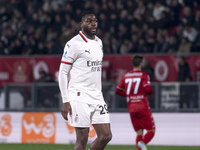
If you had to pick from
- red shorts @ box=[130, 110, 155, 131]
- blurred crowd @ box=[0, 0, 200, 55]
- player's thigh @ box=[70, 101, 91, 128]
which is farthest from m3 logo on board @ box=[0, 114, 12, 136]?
player's thigh @ box=[70, 101, 91, 128]

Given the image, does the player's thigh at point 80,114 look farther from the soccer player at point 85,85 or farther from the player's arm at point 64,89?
the player's arm at point 64,89

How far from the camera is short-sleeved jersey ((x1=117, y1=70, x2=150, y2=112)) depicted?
1068 cm

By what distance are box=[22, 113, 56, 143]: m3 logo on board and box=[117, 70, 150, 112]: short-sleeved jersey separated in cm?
447

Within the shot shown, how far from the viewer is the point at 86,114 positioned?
290 inches

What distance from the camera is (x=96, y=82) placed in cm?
752

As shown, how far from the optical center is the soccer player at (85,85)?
732 centimetres

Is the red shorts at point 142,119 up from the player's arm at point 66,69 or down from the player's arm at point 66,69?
down

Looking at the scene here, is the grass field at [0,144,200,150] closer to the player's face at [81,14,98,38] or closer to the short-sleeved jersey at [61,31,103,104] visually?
the short-sleeved jersey at [61,31,103,104]

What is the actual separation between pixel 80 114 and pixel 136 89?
11.5ft

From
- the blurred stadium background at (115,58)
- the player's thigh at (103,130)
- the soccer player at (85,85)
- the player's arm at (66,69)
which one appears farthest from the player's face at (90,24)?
the blurred stadium background at (115,58)

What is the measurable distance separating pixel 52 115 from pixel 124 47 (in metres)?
Result: 3.13

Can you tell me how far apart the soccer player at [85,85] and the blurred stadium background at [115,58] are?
21.2 ft

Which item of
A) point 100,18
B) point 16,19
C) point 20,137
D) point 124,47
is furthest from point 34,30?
point 20,137

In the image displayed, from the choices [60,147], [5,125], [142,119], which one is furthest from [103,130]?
[5,125]
